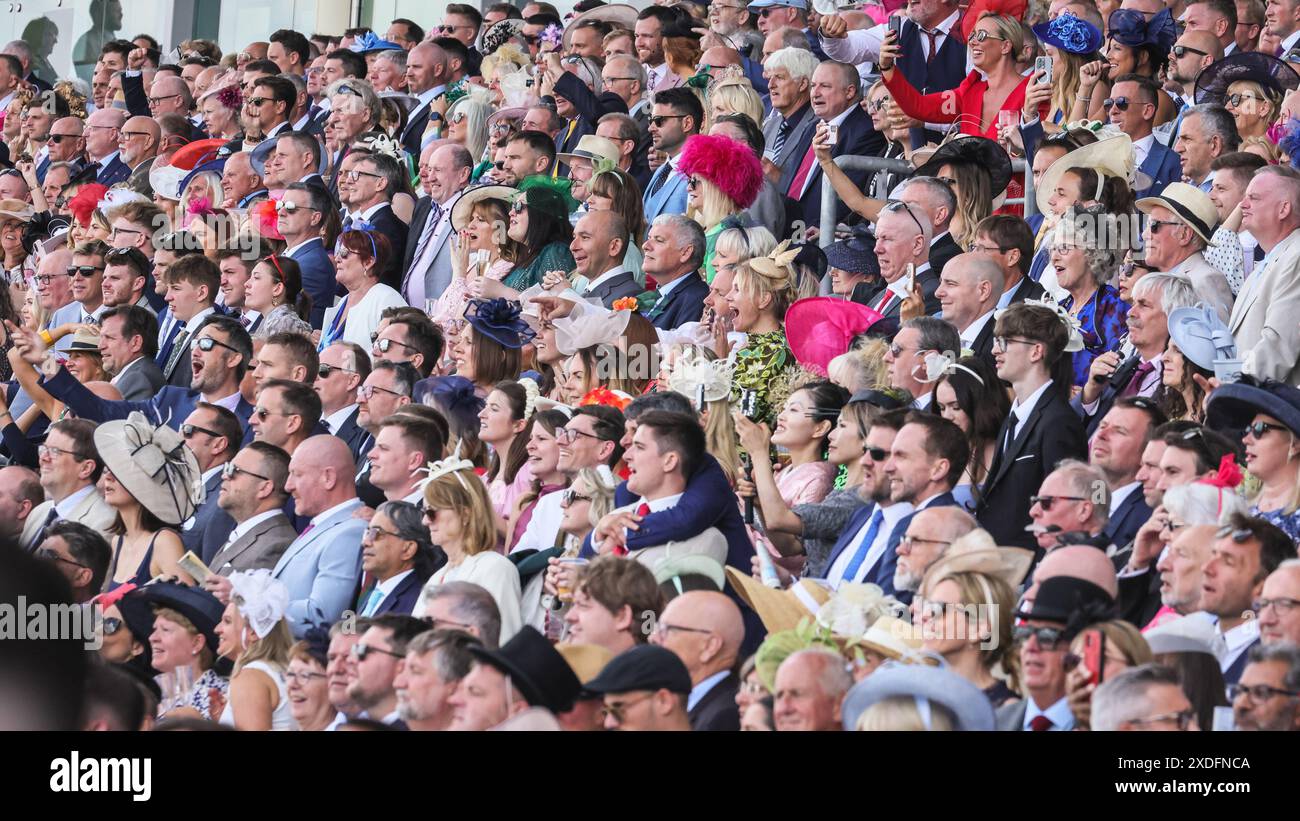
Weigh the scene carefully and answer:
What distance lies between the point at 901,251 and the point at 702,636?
296 centimetres

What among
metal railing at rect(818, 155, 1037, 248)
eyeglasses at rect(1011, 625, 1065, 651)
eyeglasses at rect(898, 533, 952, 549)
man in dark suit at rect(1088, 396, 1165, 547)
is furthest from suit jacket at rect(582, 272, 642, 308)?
eyeglasses at rect(1011, 625, 1065, 651)

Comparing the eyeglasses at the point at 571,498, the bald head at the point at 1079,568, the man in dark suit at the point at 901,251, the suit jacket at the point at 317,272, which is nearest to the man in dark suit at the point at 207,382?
the suit jacket at the point at 317,272

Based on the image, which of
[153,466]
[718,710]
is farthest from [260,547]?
[718,710]

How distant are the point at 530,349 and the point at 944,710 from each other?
165 inches

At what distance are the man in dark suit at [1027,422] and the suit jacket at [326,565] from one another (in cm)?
210

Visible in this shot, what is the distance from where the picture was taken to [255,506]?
270 inches

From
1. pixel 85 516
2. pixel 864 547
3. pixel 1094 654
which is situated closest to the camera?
pixel 1094 654

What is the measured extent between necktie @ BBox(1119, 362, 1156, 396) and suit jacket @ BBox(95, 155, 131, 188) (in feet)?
26.0

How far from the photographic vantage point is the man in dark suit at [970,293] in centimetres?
679

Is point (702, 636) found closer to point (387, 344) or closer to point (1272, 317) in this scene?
point (1272, 317)

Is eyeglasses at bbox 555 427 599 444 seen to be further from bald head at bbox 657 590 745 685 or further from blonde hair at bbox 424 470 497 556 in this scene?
bald head at bbox 657 590 745 685

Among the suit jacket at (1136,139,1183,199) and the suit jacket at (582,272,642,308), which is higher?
the suit jacket at (1136,139,1183,199)

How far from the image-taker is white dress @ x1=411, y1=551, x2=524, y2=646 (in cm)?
570
